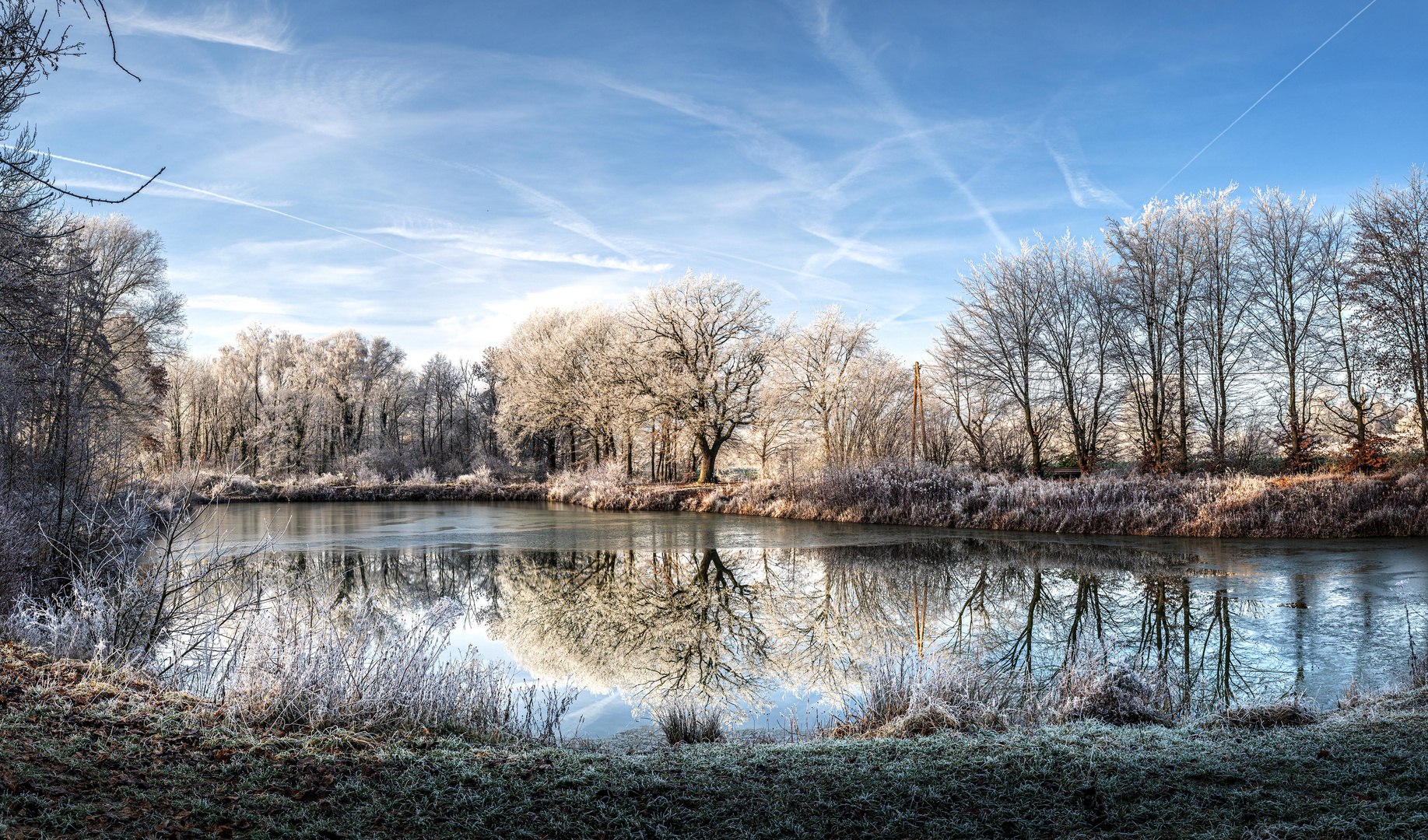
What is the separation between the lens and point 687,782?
389 centimetres

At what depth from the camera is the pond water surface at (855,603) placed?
7617mm

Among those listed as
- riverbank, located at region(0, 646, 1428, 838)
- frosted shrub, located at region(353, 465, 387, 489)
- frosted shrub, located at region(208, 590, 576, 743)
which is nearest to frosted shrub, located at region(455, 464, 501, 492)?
frosted shrub, located at region(353, 465, 387, 489)

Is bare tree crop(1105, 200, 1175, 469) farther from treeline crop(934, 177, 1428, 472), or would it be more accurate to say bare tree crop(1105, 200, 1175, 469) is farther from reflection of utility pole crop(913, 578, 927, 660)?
reflection of utility pole crop(913, 578, 927, 660)

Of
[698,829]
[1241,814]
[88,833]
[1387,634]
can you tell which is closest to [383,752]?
[88,833]

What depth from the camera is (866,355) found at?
3219 cm

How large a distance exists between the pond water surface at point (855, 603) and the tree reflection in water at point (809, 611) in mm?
45

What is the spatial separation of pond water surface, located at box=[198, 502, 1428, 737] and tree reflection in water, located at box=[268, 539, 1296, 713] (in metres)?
0.04

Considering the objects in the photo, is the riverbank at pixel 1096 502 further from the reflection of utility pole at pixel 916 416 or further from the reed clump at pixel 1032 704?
the reed clump at pixel 1032 704

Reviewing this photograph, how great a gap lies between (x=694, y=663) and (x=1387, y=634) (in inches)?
296

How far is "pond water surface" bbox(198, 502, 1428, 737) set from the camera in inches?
300

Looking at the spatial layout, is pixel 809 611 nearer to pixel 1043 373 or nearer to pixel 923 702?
pixel 923 702

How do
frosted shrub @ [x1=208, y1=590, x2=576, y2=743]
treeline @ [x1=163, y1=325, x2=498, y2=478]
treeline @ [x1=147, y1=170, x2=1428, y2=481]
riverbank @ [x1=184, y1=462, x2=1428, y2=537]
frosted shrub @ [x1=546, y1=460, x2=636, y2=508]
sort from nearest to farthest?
frosted shrub @ [x1=208, y1=590, x2=576, y2=743] < riverbank @ [x1=184, y1=462, x2=1428, y2=537] < treeline @ [x1=147, y1=170, x2=1428, y2=481] < frosted shrub @ [x1=546, y1=460, x2=636, y2=508] < treeline @ [x1=163, y1=325, x2=498, y2=478]

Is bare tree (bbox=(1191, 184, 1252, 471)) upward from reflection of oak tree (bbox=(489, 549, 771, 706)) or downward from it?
upward

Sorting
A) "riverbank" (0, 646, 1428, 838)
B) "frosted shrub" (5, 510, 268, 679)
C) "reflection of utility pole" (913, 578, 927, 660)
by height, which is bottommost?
"reflection of utility pole" (913, 578, 927, 660)
